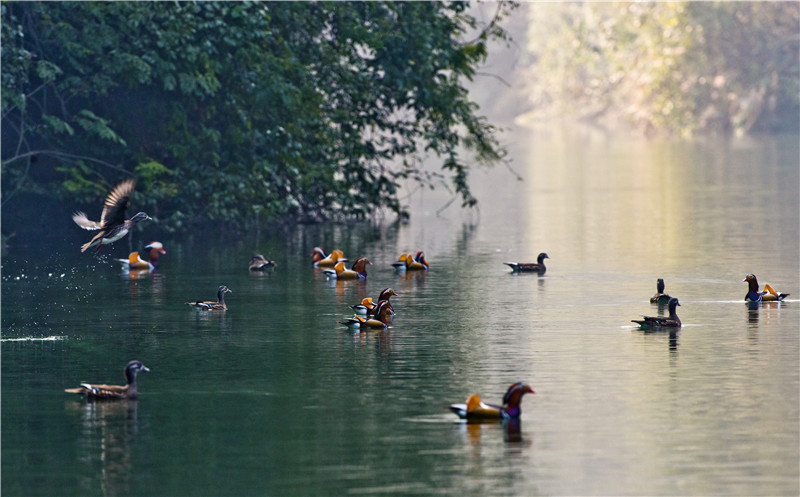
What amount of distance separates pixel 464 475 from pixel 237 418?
3.32 m

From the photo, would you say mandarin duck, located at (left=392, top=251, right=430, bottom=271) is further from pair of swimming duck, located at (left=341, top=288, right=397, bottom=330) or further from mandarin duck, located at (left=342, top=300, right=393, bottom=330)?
mandarin duck, located at (left=342, top=300, right=393, bottom=330)

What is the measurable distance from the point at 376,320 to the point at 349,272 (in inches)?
276

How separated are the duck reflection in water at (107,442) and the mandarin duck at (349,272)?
12.5 m

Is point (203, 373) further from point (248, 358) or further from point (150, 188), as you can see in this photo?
point (150, 188)

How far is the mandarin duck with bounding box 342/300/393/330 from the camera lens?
22188mm

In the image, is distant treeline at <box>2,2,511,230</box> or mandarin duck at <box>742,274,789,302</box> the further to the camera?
distant treeline at <box>2,2,511,230</box>

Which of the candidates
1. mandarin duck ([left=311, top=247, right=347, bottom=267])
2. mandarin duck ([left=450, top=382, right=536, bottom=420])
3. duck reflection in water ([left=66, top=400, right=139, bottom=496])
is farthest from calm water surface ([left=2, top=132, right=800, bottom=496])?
mandarin duck ([left=311, top=247, right=347, bottom=267])

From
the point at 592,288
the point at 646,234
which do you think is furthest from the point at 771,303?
the point at 646,234

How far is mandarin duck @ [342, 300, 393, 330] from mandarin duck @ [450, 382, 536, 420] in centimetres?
639

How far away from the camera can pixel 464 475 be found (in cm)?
1380

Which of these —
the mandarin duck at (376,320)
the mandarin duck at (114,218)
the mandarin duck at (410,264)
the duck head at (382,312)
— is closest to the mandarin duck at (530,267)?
the mandarin duck at (410,264)

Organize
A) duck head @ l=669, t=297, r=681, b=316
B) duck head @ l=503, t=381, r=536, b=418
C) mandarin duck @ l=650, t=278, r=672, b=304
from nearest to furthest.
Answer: duck head @ l=503, t=381, r=536, b=418 → duck head @ l=669, t=297, r=681, b=316 → mandarin duck @ l=650, t=278, r=672, b=304

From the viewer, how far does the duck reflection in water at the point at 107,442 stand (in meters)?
13.7

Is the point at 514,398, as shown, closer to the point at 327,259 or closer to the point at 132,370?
the point at 132,370
